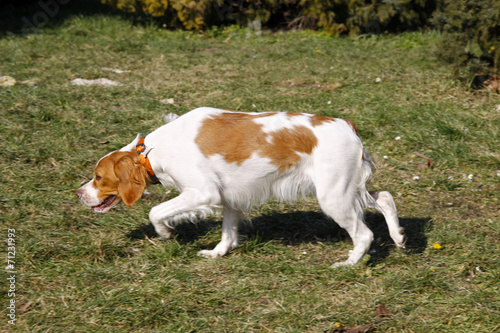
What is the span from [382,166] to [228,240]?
1908 mm

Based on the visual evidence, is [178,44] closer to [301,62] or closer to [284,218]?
[301,62]

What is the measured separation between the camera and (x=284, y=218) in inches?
174

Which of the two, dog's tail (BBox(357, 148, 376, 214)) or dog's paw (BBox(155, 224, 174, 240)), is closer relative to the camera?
dog's tail (BBox(357, 148, 376, 214))

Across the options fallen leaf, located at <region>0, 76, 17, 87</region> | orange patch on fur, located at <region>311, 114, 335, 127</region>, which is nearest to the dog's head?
orange patch on fur, located at <region>311, 114, 335, 127</region>

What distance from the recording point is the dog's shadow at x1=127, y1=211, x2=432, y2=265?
4000mm

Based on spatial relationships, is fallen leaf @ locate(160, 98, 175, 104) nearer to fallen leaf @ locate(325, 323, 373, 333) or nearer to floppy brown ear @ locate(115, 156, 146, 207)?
floppy brown ear @ locate(115, 156, 146, 207)

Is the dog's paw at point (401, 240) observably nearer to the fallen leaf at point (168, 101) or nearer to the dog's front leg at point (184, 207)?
the dog's front leg at point (184, 207)

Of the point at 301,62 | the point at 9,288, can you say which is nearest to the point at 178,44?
the point at 301,62

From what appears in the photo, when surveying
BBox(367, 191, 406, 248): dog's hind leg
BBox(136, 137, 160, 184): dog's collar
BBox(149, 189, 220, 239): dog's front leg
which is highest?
BBox(136, 137, 160, 184): dog's collar

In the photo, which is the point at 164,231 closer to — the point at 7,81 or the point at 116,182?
the point at 116,182

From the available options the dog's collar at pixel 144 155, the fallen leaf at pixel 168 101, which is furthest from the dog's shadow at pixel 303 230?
the fallen leaf at pixel 168 101

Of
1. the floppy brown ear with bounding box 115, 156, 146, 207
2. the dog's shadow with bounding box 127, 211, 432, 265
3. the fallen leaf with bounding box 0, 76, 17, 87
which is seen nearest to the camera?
the floppy brown ear with bounding box 115, 156, 146, 207

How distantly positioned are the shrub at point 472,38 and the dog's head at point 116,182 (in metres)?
4.21

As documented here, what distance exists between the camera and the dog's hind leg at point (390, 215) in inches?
145
